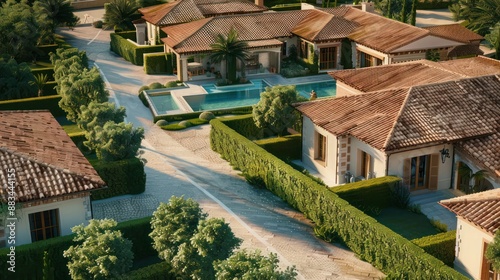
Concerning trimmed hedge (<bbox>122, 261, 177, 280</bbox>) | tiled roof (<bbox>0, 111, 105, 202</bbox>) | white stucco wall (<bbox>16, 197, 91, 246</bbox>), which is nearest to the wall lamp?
trimmed hedge (<bbox>122, 261, 177, 280</bbox>)

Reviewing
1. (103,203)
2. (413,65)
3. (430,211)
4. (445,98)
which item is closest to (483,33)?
(413,65)

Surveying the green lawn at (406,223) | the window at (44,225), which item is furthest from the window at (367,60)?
the window at (44,225)

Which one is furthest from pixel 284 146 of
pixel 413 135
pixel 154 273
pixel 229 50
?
pixel 229 50

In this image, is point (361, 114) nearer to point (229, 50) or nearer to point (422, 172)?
point (422, 172)

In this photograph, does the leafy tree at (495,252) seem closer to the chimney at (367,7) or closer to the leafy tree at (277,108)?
the leafy tree at (277,108)

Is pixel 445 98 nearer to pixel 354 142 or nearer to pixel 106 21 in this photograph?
pixel 354 142
